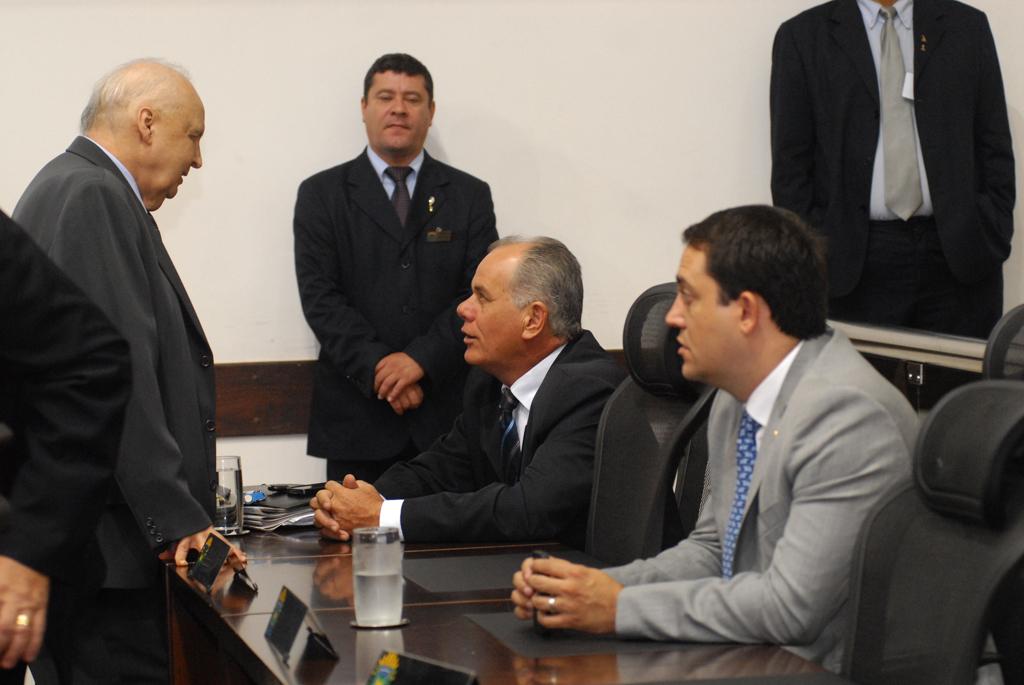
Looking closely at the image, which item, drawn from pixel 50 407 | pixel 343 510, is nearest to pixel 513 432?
pixel 343 510

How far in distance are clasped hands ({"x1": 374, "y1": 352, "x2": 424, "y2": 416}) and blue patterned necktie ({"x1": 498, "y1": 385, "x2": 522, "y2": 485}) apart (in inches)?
54.6

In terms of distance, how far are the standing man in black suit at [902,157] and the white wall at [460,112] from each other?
1.47 ft

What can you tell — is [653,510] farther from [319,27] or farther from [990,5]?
[990,5]

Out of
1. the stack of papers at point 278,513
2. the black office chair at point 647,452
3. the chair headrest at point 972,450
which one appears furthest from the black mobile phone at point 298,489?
the chair headrest at point 972,450

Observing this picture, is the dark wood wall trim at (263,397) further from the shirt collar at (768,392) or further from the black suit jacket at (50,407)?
the black suit jacket at (50,407)

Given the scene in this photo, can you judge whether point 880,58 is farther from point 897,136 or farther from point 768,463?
point 768,463

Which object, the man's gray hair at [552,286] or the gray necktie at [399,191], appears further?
the gray necktie at [399,191]

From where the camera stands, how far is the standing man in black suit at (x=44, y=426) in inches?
65.7

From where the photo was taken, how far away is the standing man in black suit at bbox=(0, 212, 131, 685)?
→ 1.67 meters

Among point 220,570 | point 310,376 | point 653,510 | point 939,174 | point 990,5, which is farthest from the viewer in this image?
point 990,5

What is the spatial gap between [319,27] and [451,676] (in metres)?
3.69

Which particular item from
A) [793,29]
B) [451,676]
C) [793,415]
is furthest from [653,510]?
[793,29]

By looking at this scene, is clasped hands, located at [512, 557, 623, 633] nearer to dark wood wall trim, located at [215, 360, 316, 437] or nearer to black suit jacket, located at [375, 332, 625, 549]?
black suit jacket, located at [375, 332, 625, 549]

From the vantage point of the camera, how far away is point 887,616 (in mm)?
1903
